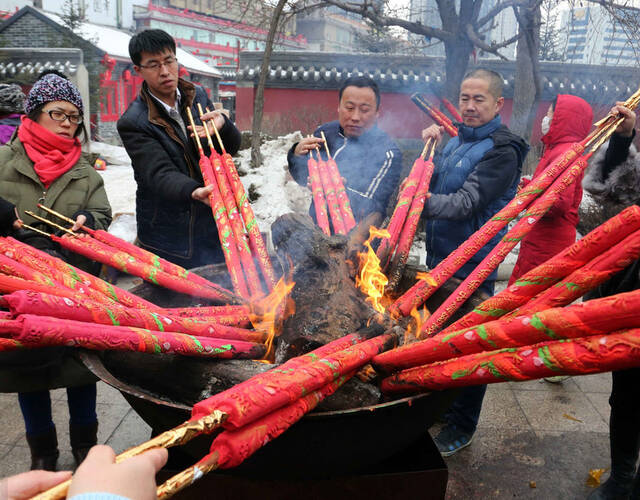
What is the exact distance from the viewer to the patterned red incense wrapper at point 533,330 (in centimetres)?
104

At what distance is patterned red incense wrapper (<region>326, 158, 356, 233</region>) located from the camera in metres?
2.58

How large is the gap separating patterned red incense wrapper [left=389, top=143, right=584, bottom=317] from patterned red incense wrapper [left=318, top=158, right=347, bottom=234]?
1.95ft

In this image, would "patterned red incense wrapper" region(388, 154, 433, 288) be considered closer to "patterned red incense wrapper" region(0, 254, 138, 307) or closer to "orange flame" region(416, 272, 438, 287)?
"orange flame" region(416, 272, 438, 287)

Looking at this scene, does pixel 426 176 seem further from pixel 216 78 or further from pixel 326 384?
pixel 216 78

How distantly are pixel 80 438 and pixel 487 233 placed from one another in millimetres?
2512

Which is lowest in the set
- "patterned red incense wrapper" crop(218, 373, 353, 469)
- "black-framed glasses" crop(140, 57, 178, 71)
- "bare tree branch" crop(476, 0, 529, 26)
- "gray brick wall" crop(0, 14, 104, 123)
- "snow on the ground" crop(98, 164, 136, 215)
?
"snow on the ground" crop(98, 164, 136, 215)

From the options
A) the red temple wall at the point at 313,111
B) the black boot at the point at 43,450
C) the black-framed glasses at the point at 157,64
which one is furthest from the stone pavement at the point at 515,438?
the red temple wall at the point at 313,111

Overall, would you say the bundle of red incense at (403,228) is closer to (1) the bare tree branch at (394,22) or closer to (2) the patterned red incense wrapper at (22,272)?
(2) the patterned red incense wrapper at (22,272)

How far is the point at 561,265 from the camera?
1.50m

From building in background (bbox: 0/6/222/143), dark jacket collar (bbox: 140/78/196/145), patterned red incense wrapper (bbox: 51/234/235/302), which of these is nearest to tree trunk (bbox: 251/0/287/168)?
dark jacket collar (bbox: 140/78/196/145)

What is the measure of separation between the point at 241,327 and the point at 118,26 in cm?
2865

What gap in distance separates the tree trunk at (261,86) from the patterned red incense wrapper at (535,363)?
6.38 meters

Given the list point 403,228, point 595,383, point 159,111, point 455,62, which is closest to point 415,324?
point 403,228

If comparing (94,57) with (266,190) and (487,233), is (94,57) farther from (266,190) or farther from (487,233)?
(487,233)
